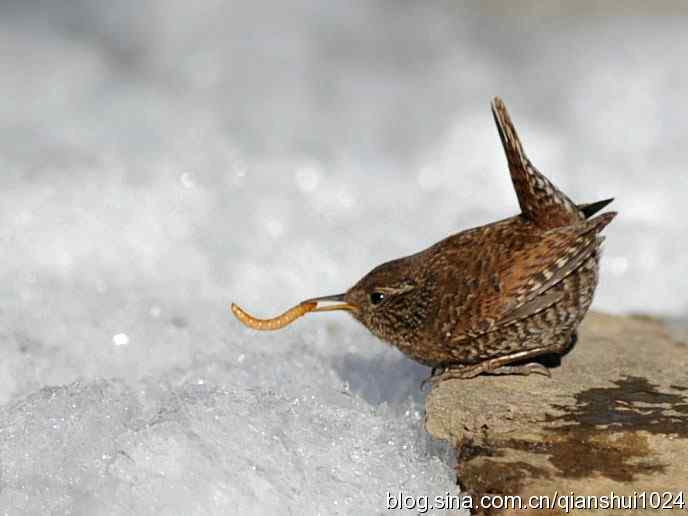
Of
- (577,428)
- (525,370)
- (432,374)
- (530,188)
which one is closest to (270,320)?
(432,374)

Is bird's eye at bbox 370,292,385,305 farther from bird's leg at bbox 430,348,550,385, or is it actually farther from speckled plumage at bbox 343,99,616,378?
bird's leg at bbox 430,348,550,385

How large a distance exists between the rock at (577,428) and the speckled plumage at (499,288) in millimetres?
162

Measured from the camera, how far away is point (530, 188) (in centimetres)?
385

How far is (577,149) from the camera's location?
336 inches

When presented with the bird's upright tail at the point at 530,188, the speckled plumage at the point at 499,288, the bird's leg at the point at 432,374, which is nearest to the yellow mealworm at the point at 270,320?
the speckled plumage at the point at 499,288

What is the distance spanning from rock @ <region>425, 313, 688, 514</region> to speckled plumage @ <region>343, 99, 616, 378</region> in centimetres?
16

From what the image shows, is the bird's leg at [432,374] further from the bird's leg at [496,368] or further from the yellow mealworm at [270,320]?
the yellow mealworm at [270,320]

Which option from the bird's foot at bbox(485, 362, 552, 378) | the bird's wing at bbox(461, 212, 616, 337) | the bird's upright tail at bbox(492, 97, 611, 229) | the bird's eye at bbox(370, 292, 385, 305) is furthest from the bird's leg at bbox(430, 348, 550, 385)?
the bird's upright tail at bbox(492, 97, 611, 229)

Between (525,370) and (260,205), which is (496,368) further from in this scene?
(260,205)

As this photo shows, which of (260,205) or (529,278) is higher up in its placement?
(260,205)

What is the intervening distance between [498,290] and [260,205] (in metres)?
3.73

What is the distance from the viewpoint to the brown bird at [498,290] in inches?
148

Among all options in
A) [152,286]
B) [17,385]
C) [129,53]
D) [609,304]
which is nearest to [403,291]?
[17,385]

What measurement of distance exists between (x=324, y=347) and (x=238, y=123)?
12.3 feet
